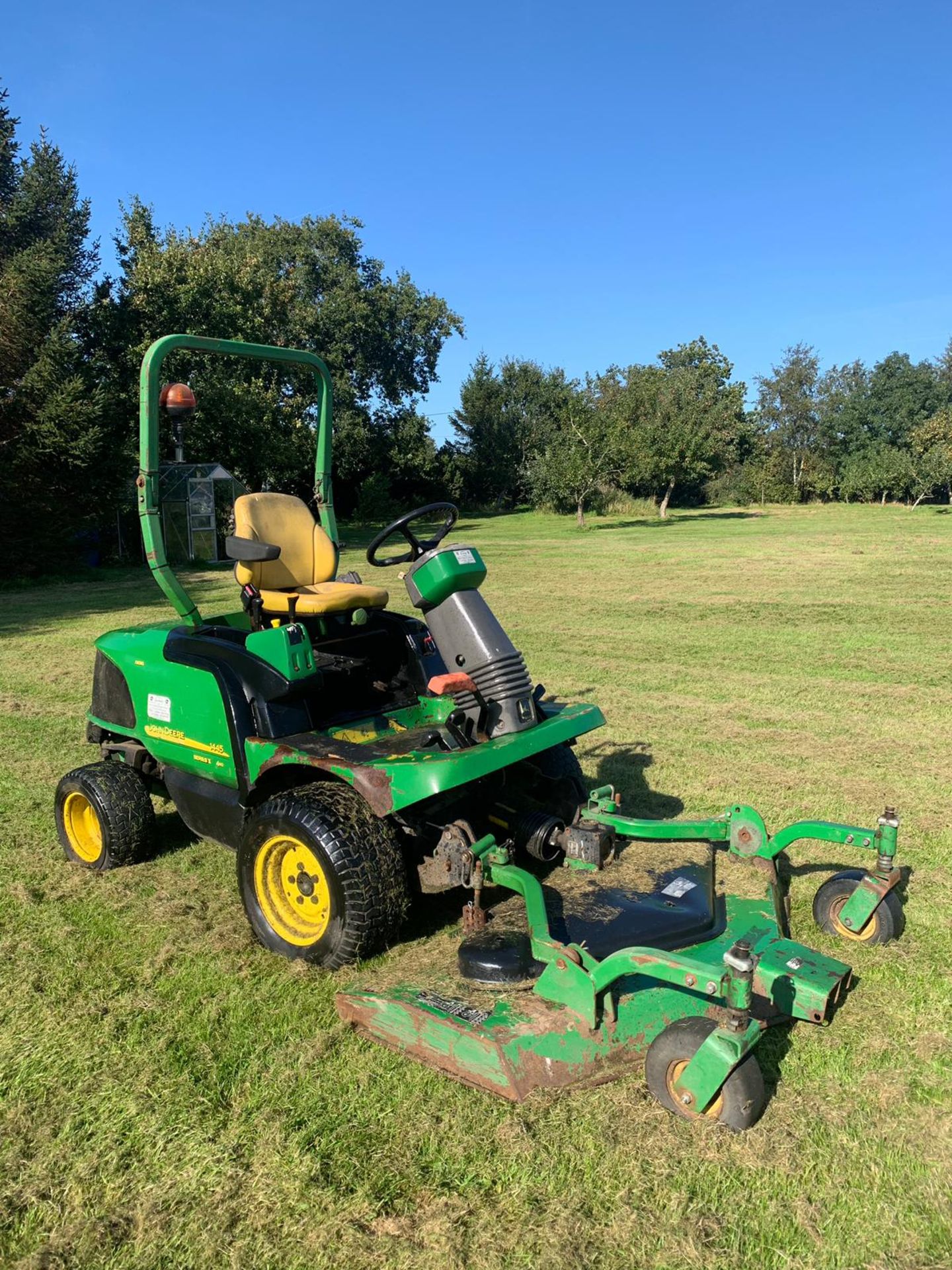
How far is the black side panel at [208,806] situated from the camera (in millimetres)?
3869

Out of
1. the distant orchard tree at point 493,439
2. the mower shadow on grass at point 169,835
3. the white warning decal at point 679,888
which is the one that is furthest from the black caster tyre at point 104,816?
the distant orchard tree at point 493,439

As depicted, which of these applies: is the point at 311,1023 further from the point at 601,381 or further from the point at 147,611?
the point at 601,381

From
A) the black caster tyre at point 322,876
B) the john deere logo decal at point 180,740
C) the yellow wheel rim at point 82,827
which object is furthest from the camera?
the yellow wheel rim at point 82,827

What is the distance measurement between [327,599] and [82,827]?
1.79 meters

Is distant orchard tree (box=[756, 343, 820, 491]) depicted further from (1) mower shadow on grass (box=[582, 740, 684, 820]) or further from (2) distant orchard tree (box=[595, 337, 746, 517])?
(1) mower shadow on grass (box=[582, 740, 684, 820])

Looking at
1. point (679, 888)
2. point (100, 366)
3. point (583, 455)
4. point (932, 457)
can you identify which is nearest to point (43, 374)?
point (100, 366)

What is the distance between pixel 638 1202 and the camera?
223 cm

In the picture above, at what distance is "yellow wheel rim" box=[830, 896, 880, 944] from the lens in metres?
3.51

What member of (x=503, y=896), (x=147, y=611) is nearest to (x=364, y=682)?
(x=503, y=896)

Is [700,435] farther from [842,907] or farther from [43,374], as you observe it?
[842,907]

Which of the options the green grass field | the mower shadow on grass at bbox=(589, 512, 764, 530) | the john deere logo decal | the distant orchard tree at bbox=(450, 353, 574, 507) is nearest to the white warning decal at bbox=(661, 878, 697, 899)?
the green grass field

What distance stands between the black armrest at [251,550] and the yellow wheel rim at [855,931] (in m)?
2.70

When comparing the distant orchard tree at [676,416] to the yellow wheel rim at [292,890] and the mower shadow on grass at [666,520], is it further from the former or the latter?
the yellow wheel rim at [292,890]

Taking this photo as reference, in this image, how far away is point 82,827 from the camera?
459 centimetres
